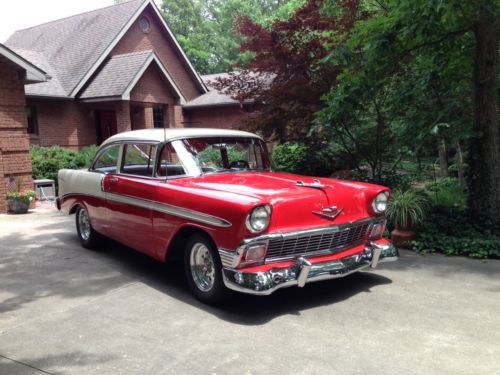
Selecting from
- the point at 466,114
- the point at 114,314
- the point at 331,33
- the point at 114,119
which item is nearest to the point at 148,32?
the point at 114,119

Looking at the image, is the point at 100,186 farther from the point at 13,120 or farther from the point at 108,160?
the point at 13,120

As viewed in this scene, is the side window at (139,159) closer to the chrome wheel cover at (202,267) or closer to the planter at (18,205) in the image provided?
the chrome wheel cover at (202,267)

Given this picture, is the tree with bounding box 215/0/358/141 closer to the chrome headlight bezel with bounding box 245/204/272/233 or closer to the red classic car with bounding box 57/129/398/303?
the red classic car with bounding box 57/129/398/303

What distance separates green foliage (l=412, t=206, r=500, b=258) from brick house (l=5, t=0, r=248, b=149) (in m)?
9.86

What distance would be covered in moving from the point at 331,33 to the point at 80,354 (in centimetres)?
665

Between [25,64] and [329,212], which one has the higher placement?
[25,64]

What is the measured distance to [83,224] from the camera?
23.7 feet

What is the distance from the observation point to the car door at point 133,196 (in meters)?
5.21

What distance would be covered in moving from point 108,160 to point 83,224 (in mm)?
1277

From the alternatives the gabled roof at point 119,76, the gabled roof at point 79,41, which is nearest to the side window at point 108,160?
the gabled roof at point 119,76

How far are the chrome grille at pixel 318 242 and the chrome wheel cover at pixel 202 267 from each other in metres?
0.70

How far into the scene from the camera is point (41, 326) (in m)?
4.20

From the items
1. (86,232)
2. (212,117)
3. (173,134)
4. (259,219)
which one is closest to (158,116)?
(212,117)

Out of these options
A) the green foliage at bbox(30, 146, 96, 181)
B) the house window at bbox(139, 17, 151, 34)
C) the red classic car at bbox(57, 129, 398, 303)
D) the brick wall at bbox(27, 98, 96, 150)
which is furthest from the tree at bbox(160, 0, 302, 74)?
the red classic car at bbox(57, 129, 398, 303)
